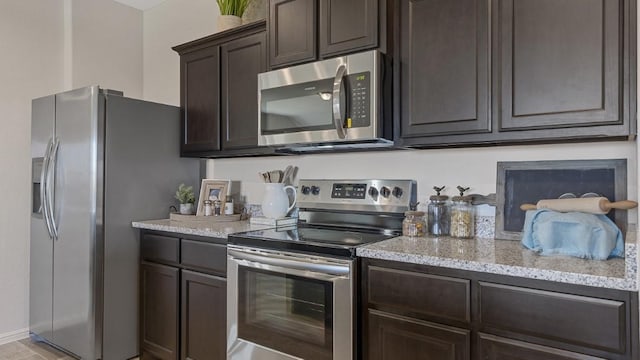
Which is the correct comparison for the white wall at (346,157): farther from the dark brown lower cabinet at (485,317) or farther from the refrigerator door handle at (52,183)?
the refrigerator door handle at (52,183)

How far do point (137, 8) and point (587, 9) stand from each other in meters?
3.56

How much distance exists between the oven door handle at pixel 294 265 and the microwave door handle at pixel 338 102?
0.62 m

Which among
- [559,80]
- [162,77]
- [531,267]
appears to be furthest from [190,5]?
[531,267]

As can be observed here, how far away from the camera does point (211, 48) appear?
267cm

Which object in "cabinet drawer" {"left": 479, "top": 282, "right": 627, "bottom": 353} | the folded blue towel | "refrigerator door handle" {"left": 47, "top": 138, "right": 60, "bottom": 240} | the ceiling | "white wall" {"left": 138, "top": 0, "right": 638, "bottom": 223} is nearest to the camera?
"cabinet drawer" {"left": 479, "top": 282, "right": 627, "bottom": 353}

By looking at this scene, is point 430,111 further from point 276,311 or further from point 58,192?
point 58,192

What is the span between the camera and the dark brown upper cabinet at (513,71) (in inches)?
56.8

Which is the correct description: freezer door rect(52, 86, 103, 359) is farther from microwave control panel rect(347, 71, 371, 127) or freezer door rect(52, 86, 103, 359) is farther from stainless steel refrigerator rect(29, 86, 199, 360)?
microwave control panel rect(347, 71, 371, 127)

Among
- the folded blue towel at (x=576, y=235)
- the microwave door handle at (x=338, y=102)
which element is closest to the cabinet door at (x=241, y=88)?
the microwave door handle at (x=338, y=102)

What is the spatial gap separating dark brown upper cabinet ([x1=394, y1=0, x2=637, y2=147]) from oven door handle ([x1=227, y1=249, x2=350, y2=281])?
0.69 metres

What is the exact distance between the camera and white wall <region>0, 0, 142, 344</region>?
2.92 meters

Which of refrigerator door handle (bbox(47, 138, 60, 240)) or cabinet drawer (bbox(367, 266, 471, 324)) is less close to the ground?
refrigerator door handle (bbox(47, 138, 60, 240))

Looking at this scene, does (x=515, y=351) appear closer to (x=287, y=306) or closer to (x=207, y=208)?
(x=287, y=306)

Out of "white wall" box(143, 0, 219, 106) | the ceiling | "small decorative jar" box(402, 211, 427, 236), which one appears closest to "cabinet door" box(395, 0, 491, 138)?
"small decorative jar" box(402, 211, 427, 236)
